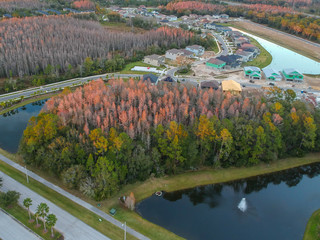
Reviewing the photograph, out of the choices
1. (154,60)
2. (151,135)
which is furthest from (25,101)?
(154,60)

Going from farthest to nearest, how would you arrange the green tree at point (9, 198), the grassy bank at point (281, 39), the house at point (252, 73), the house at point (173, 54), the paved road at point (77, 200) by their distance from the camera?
1. the grassy bank at point (281, 39)
2. the house at point (173, 54)
3. the house at point (252, 73)
4. the green tree at point (9, 198)
5. the paved road at point (77, 200)

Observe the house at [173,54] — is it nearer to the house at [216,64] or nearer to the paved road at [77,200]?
the house at [216,64]

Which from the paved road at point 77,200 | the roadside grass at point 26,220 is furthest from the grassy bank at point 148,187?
the roadside grass at point 26,220

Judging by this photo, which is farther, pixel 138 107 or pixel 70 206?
pixel 138 107

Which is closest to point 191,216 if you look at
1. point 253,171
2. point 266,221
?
point 266,221

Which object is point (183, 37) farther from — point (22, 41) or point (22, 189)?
point (22, 189)

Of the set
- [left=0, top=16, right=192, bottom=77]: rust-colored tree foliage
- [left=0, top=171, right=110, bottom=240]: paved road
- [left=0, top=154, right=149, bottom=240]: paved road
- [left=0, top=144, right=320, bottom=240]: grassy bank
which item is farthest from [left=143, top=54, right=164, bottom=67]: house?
[left=0, top=171, right=110, bottom=240]: paved road

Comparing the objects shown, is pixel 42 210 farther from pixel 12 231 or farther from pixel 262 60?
pixel 262 60

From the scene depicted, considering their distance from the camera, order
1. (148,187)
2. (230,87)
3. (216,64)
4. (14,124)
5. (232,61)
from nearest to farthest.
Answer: (148,187) < (14,124) < (230,87) < (216,64) < (232,61)
